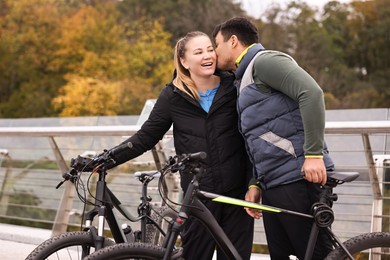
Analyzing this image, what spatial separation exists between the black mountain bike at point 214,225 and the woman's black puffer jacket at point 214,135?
1.16 ft

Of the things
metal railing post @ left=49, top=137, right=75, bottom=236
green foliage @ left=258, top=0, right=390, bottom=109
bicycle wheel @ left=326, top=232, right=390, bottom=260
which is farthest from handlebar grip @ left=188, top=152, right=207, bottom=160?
green foliage @ left=258, top=0, right=390, bottom=109

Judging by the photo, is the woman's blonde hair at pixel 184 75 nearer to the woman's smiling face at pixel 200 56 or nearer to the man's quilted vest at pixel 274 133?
the woman's smiling face at pixel 200 56

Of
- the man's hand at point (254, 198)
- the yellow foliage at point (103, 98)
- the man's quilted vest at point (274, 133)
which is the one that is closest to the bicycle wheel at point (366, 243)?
the man's quilted vest at point (274, 133)

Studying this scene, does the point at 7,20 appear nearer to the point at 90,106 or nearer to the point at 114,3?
the point at 114,3

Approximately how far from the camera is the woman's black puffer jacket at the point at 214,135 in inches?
158

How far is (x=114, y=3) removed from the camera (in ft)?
130

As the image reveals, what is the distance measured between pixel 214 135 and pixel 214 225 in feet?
1.74

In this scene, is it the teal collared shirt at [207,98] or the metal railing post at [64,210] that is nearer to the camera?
the teal collared shirt at [207,98]

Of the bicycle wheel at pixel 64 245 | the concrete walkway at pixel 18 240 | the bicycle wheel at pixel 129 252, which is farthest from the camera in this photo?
the concrete walkway at pixel 18 240

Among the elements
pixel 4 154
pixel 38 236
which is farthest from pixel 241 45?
pixel 4 154

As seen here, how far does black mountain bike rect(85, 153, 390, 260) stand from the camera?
3.51 metres

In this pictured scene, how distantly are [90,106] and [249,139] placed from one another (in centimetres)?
2525

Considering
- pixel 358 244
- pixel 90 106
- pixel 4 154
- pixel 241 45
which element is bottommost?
pixel 358 244

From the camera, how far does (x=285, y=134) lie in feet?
12.1
